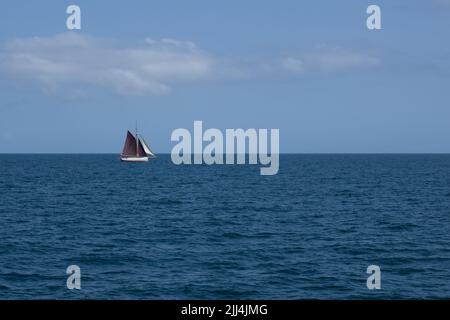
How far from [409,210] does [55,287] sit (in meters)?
39.7

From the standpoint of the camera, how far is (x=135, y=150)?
164250mm

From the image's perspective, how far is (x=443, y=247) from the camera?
32.4m

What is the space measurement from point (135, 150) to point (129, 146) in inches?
120

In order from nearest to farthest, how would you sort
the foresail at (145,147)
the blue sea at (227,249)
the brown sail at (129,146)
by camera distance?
the blue sea at (227,249)
the brown sail at (129,146)
the foresail at (145,147)

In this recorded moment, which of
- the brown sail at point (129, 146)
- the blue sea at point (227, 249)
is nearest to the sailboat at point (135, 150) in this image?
the brown sail at point (129, 146)

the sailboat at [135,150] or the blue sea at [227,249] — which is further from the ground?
the sailboat at [135,150]

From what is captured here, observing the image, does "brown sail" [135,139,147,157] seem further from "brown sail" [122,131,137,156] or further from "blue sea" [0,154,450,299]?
"blue sea" [0,154,450,299]

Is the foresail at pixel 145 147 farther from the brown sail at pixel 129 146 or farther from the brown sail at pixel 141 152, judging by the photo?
the brown sail at pixel 129 146

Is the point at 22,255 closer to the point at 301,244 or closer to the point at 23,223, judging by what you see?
the point at 23,223

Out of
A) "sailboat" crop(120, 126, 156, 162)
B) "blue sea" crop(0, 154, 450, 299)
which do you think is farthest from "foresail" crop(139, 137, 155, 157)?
"blue sea" crop(0, 154, 450, 299)

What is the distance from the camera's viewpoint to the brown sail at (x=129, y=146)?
507ft

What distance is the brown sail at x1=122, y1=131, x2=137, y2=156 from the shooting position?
507 feet

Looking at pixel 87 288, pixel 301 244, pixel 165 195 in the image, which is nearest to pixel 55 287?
→ pixel 87 288

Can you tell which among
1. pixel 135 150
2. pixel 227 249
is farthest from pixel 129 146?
pixel 227 249
